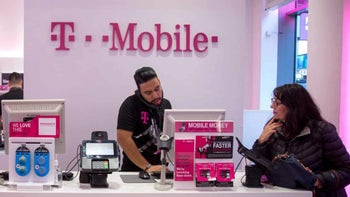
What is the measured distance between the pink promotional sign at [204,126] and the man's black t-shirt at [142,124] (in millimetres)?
884

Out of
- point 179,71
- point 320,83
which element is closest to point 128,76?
point 179,71

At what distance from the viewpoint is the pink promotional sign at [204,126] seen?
261 cm

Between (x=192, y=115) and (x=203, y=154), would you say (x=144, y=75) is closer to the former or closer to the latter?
(x=192, y=115)

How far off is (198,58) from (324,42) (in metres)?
1.37

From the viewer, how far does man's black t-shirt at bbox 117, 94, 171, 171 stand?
351cm

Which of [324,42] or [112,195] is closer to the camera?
[112,195]

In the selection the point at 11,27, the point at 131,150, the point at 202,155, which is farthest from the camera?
the point at 11,27

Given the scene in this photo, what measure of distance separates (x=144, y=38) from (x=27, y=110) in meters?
2.10

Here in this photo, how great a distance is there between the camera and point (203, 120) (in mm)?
2746

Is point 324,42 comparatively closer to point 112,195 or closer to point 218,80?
point 218,80

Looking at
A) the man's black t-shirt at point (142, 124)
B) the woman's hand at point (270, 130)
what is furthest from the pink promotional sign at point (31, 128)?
the woman's hand at point (270, 130)

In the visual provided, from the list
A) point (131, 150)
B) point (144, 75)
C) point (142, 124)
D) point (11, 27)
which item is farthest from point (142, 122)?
point (11, 27)

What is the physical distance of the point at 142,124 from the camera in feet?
11.7

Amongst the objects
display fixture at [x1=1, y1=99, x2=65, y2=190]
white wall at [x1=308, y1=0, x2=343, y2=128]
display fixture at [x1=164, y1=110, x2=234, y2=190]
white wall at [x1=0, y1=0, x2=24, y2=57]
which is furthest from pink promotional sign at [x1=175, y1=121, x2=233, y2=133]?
white wall at [x1=0, y1=0, x2=24, y2=57]
